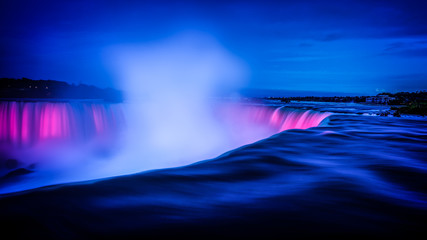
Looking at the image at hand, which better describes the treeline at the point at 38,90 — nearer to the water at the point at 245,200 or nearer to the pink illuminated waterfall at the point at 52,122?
the pink illuminated waterfall at the point at 52,122

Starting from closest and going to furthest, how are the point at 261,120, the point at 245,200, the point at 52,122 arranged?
the point at 245,200, the point at 52,122, the point at 261,120

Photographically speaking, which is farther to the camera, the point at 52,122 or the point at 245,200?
the point at 52,122

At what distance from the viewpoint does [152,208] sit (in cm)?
233

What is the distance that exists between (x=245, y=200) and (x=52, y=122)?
21.6 metres

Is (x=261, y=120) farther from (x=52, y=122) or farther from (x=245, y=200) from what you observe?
(x=245, y=200)

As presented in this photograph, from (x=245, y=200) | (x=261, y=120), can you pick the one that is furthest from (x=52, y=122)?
(x=245, y=200)

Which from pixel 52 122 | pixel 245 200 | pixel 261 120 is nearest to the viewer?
pixel 245 200

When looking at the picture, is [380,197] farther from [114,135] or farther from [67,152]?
[114,135]

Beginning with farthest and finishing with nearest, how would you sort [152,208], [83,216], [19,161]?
1. [19,161]
2. [152,208]
3. [83,216]

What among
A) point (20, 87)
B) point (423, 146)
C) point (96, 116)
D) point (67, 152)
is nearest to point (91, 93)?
point (20, 87)

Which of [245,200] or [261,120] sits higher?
[261,120]

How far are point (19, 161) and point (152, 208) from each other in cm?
2012

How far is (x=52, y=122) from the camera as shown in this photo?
1973 cm

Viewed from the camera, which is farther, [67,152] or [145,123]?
[145,123]
